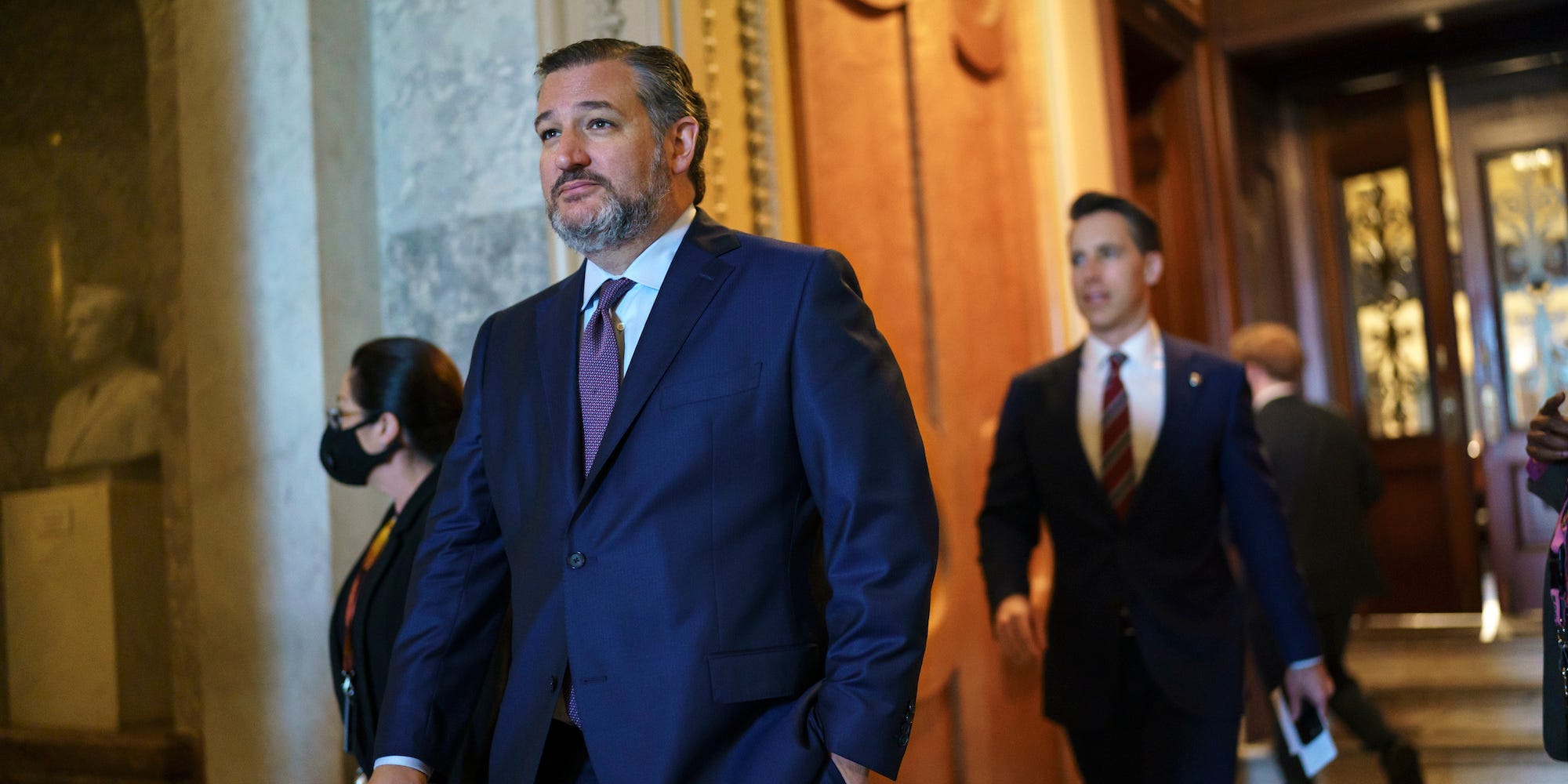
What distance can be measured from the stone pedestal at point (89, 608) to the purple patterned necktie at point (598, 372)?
1.88m

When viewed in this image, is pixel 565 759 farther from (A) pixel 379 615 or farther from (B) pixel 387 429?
(B) pixel 387 429

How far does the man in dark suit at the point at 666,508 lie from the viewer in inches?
61.6

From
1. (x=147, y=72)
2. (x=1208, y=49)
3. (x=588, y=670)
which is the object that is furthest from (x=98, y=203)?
(x=1208, y=49)

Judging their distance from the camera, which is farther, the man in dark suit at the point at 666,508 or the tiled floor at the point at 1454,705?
the tiled floor at the point at 1454,705

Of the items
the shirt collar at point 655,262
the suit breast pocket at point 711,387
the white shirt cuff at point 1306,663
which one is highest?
the shirt collar at point 655,262

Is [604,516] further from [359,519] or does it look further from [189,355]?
[189,355]

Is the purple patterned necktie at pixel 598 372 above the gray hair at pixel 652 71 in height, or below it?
below

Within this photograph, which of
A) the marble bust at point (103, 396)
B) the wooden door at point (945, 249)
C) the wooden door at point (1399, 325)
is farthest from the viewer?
the wooden door at point (1399, 325)

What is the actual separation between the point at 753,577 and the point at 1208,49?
5.29 m

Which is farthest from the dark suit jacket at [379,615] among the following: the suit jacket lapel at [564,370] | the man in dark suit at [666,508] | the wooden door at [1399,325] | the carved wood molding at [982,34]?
the wooden door at [1399,325]

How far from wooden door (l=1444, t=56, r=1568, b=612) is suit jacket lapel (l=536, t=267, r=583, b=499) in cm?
622

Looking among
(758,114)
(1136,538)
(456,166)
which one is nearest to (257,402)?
(456,166)

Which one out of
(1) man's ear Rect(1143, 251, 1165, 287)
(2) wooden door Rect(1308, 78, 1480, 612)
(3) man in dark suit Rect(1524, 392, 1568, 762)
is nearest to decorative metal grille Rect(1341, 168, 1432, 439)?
(2) wooden door Rect(1308, 78, 1480, 612)

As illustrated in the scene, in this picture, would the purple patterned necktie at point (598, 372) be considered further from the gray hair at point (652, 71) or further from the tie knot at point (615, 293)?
the gray hair at point (652, 71)
